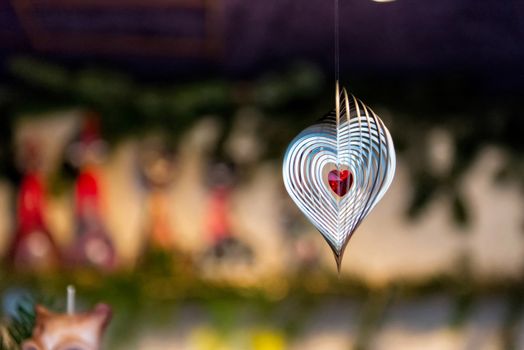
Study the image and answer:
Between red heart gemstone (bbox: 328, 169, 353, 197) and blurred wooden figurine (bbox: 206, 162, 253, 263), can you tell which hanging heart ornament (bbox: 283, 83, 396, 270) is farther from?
blurred wooden figurine (bbox: 206, 162, 253, 263)

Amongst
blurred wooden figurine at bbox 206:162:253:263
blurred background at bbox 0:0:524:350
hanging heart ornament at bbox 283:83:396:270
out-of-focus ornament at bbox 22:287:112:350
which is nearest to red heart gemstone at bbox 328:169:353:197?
hanging heart ornament at bbox 283:83:396:270

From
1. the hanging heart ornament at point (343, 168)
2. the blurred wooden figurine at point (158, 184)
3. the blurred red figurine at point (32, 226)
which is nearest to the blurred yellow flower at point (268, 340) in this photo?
the blurred wooden figurine at point (158, 184)

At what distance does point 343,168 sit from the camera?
1.12m

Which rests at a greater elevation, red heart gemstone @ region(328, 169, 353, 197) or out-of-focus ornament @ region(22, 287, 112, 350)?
red heart gemstone @ region(328, 169, 353, 197)

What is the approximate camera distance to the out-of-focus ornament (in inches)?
41.5

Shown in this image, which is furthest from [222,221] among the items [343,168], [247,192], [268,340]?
[343,168]

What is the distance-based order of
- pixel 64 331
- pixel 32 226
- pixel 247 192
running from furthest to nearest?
pixel 247 192 → pixel 32 226 → pixel 64 331

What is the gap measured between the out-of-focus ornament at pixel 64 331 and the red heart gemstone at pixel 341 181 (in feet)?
0.96

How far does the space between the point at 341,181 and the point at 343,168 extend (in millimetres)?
23

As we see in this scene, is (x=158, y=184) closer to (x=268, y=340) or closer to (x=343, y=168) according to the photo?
(x=268, y=340)

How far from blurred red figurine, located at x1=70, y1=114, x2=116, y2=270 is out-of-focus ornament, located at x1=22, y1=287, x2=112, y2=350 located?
1013 mm

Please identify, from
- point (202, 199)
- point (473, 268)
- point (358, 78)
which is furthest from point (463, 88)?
point (202, 199)

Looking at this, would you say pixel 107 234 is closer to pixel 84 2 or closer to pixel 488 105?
pixel 84 2

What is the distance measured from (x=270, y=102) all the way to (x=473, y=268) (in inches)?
22.6
